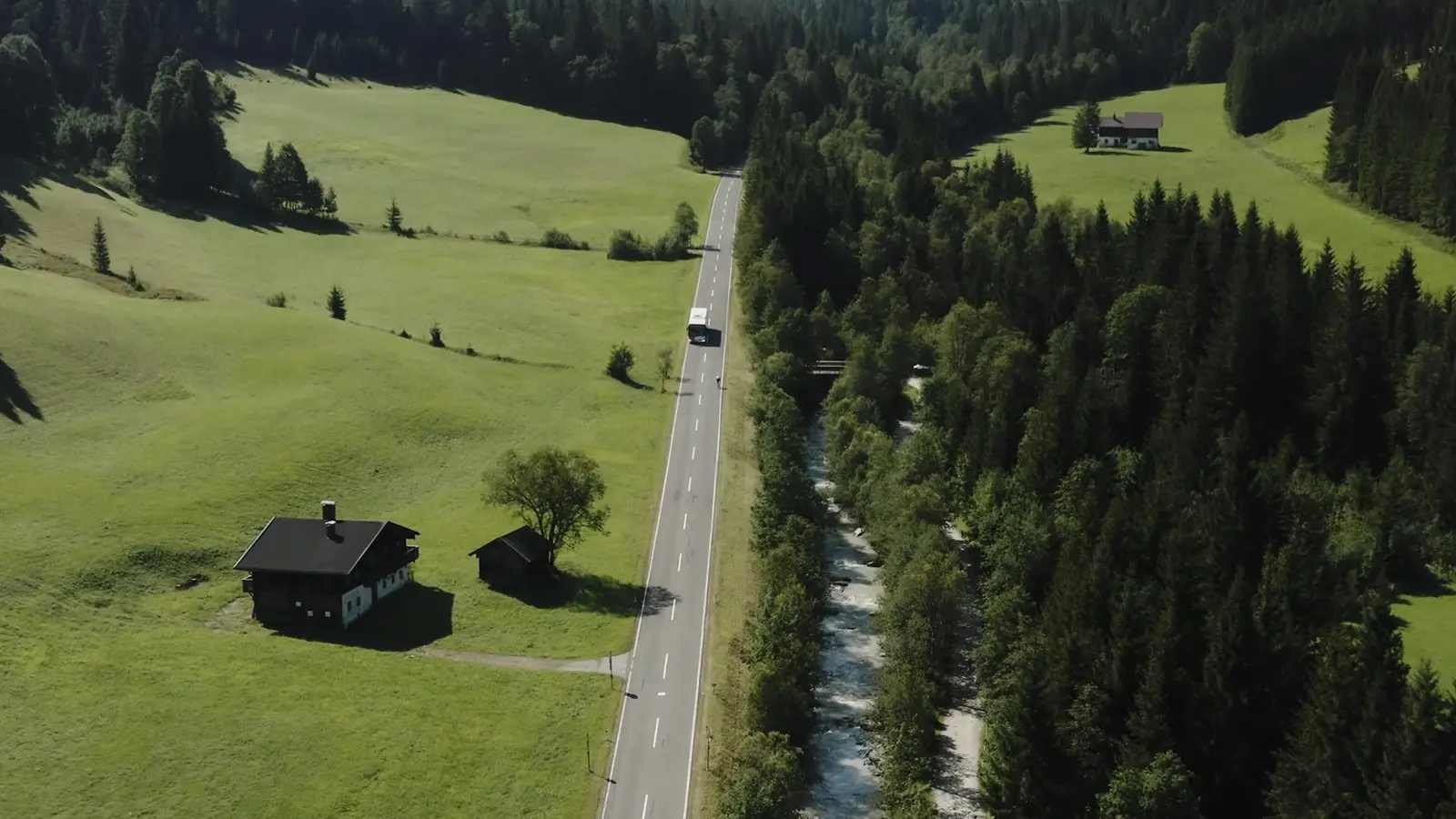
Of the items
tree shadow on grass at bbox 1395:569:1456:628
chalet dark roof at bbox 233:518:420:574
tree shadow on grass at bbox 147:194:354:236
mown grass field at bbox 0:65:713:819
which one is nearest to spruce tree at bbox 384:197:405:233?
tree shadow on grass at bbox 147:194:354:236

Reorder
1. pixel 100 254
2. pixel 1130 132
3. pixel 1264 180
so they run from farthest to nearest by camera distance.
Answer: pixel 1130 132, pixel 1264 180, pixel 100 254

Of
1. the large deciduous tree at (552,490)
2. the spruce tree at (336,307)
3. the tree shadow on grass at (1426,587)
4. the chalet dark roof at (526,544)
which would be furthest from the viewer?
the spruce tree at (336,307)

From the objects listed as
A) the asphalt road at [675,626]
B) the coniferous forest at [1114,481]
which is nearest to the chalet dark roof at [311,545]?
the asphalt road at [675,626]

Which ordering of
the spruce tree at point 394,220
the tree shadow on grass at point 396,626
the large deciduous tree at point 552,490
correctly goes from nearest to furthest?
the tree shadow on grass at point 396,626 → the large deciduous tree at point 552,490 → the spruce tree at point 394,220

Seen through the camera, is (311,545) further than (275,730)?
Yes

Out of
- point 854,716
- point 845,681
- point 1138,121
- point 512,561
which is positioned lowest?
point 854,716

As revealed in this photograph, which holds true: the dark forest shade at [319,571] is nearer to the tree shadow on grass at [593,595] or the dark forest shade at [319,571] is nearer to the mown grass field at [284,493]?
the mown grass field at [284,493]

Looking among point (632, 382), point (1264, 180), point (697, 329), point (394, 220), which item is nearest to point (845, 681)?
point (632, 382)

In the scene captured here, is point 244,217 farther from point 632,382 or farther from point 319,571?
point 319,571
